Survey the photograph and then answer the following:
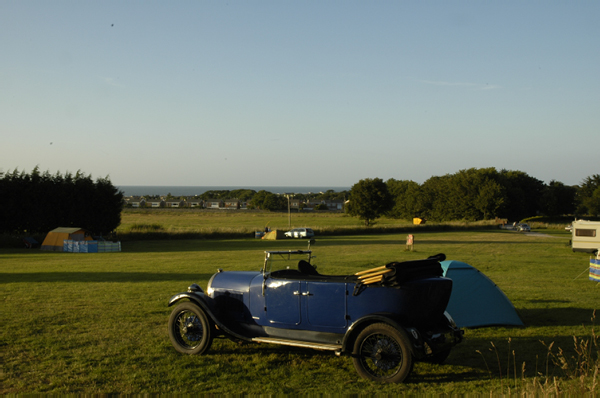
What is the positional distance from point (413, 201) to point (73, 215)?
89886mm

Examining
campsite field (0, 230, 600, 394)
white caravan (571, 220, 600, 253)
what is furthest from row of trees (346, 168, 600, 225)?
campsite field (0, 230, 600, 394)

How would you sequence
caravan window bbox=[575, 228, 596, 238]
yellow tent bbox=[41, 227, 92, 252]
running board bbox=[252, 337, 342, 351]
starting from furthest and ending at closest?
yellow tent bbox=[41, 227, 92, 252] → caravan window bbox=[575, 228, 596, 238] → running board bbox=[252, 337, 342, 351]

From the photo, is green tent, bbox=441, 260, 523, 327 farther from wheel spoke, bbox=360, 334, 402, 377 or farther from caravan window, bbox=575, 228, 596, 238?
caravan window, bbox=575, 228, 596, 238

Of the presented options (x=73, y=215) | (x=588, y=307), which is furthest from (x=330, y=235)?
(x=588, y=307)

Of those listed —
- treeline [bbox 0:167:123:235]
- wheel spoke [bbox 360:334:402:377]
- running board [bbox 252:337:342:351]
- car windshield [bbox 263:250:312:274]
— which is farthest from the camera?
treeline [bbox 0:167:123:235]

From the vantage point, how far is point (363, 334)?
5.98 m

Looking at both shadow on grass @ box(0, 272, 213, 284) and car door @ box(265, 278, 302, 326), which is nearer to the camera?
car door @ box(265, 278, 302, 326)

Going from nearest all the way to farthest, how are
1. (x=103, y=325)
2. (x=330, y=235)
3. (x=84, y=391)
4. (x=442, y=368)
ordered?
(x=84, y=391), (x=442, y=368), (x=103, y=325), (x=330, y=235)

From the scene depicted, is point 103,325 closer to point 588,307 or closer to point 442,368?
point 442,368

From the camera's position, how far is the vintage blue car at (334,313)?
5969 millimetres

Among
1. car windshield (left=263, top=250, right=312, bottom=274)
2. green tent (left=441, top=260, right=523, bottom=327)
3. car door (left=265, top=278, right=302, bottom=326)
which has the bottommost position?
green tent (left=441, top=260, right=523, bottom=327)

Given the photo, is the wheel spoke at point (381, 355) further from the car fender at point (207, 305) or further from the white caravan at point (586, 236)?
the white caravan at point (586, 236)

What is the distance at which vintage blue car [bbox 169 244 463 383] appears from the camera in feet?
19.6

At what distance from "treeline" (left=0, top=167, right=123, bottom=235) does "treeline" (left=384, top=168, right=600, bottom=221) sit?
75.0 m
